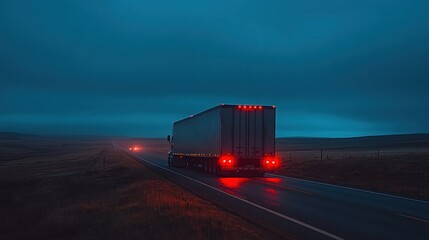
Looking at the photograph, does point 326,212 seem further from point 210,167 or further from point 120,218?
point 210,167

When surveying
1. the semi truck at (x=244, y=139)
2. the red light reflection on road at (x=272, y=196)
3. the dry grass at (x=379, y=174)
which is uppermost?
the semi truck at (x=244, y=139)

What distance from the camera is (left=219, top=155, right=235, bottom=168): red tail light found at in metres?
31.8

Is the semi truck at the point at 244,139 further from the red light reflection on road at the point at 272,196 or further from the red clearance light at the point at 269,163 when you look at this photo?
the red light reflection on road at the point at 272,196

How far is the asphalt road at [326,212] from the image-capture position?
11781mm

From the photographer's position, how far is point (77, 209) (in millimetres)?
17547

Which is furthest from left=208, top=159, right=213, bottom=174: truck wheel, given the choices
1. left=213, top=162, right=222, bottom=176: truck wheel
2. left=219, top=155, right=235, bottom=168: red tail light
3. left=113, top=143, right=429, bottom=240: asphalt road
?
left=113, top=143, right=429, bottom=240: asphalt road

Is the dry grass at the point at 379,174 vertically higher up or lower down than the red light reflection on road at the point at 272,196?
higher up

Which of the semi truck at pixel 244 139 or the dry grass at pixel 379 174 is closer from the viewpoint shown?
the dry grass at pixel 379 174

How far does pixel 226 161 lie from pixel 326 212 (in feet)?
55.2

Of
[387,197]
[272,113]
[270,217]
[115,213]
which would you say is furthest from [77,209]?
[272,113]

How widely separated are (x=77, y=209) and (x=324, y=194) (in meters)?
9.89

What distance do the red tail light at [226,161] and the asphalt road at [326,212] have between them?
27.5 feet

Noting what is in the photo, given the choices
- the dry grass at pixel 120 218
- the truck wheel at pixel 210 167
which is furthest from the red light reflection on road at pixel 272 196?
the truck wheel at pixel 210 167

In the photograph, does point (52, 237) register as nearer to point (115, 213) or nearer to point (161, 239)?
point (115, 213)
